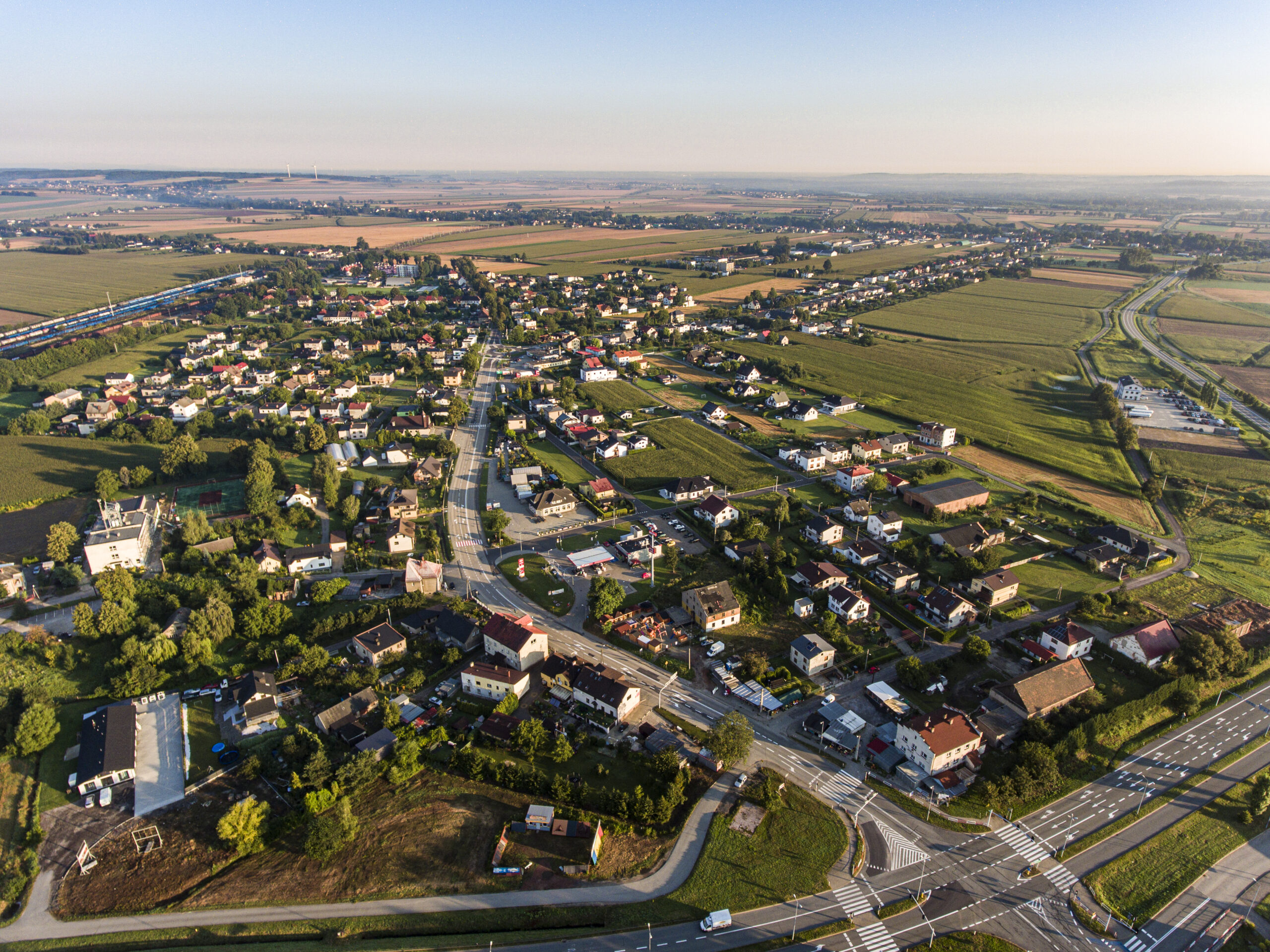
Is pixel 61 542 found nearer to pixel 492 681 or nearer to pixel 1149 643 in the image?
pixel 492 681

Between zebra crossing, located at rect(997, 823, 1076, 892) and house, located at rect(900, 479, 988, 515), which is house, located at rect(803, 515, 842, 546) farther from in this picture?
zebra crossing, located at rect(997, 823, 1076, 892)

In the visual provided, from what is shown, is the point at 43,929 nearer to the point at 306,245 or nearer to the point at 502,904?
the point at 502,904

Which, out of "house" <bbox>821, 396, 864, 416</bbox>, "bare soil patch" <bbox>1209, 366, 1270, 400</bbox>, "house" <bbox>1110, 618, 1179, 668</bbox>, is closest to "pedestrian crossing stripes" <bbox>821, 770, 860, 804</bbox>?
"house" <bbox>1110, 618, 1179, 668</bbox>

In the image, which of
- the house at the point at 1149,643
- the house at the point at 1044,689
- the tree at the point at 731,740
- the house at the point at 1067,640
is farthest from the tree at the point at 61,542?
the house at the point at 1149,643

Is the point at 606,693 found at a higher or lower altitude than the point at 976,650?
lower

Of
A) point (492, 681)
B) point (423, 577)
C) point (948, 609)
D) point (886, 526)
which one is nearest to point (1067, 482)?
point (886, 526)

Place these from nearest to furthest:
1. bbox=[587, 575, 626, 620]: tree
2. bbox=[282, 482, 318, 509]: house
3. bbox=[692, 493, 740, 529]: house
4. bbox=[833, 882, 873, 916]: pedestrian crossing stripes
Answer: bbox=[833, 882, 873, 916]: pedestrian crossing stripes < bbox=[587, 575, 626, 620]: tree < bbox=[692, 493, 740, 529]: house < bbox=[282, 482, 318, 509]: house
